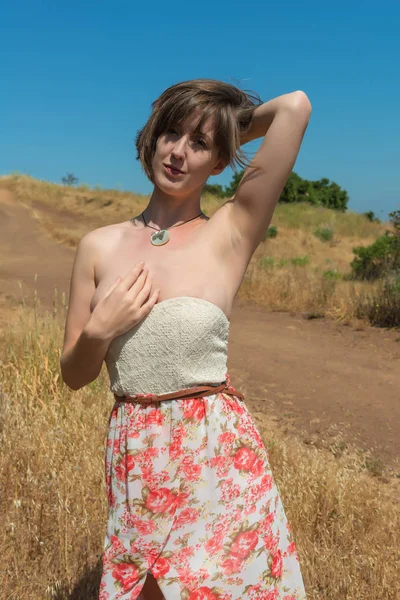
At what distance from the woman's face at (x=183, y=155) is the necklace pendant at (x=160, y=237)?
0.11 metres

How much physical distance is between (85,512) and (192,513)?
1.39m

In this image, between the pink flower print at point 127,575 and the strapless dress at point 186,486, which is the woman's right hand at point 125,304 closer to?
the strapless dress at point 186,486

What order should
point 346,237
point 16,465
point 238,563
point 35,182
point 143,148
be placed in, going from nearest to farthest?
point 238,563
point 143,148
point 16,465
point 346,237
point 35,182

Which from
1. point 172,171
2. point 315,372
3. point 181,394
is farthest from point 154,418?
point 315,372

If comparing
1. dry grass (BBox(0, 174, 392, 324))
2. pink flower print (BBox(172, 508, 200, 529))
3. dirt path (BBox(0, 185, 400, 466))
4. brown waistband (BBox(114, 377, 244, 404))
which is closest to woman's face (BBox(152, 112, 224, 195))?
brown waistband (BBox(114, 377, 244, 404))

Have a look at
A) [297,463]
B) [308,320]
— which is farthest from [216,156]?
[308,320]

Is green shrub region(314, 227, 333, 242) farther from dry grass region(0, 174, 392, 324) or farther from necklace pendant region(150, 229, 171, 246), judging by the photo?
necklace pendant region(150, 229, 171, 246)

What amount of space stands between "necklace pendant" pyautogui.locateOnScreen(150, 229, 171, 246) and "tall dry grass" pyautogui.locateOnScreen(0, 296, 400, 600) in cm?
144

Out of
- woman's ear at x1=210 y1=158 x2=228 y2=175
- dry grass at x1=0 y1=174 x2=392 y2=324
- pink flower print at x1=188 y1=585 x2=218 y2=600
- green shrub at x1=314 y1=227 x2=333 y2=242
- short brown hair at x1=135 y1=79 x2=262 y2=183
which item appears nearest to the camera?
pink flower print at x1=188 y1=585 x2=218 y2=600

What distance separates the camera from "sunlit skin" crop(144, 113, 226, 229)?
159 centimetres

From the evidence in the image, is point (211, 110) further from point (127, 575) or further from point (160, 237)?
point (127, 575)

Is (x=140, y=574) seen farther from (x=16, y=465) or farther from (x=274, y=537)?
(x=16, y=465)

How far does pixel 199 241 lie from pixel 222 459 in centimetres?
53

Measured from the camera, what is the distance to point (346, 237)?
2077 centimetres
